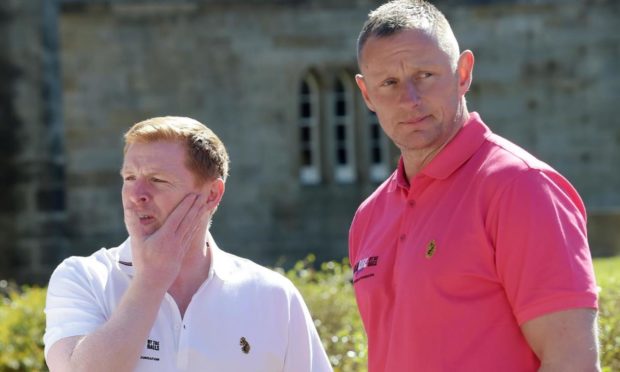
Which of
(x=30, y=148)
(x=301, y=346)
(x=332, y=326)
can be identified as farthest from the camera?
(x=30, y=148)

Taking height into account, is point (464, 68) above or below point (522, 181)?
above

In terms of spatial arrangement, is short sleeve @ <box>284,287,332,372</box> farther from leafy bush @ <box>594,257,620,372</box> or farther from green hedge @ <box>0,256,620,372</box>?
leafy bush @ <box>594,257,620,372</box>

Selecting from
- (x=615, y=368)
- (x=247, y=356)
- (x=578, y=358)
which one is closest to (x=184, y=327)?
(x=247, y=356)

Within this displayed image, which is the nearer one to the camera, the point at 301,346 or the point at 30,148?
the point at 301,346

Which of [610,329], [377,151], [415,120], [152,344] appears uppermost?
[415,120]

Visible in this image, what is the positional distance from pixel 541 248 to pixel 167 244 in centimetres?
103

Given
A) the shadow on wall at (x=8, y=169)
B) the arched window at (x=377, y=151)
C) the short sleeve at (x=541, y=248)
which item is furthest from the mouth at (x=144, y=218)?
the arched window at (x=377, y=151)

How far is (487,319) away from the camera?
2.94 m

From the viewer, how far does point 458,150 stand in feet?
10.3

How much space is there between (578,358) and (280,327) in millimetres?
1004

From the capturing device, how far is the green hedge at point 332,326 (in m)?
5.47

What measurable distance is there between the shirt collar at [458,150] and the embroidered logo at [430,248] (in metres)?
0.20

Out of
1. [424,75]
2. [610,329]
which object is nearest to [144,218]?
[424,75]

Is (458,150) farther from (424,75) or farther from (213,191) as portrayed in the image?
(213,191)
